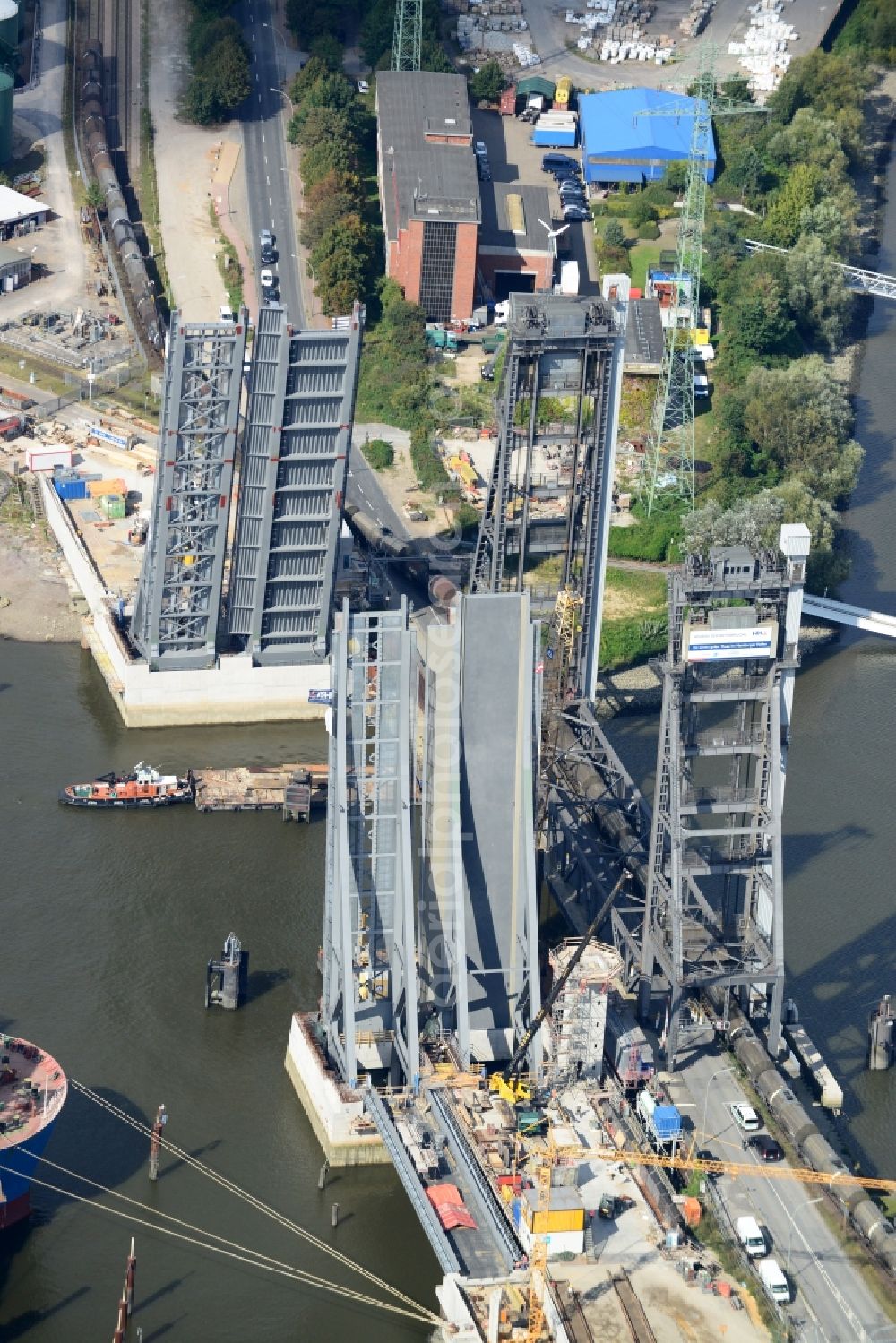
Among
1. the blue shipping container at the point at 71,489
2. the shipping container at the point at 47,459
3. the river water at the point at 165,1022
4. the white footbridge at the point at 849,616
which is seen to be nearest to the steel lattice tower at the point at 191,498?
the river water at the point at 165,1022

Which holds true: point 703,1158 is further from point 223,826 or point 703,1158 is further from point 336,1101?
point 223,826

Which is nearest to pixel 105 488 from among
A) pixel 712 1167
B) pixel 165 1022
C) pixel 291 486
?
pixel 291 486

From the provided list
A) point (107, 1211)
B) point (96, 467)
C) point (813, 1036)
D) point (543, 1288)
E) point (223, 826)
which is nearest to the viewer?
point (543, 1288)

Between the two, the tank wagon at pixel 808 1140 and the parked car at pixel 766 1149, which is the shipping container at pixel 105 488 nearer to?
the tank wagon at pixel 808 1140

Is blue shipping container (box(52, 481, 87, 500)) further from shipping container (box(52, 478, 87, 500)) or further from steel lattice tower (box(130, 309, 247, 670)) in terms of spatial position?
steel lattice tower (box(130, 309, 247, 670))

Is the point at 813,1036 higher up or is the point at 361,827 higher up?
the point at 361,827

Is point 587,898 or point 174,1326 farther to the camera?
point 587,898

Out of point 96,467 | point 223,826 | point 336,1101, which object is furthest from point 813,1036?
point 96,467
